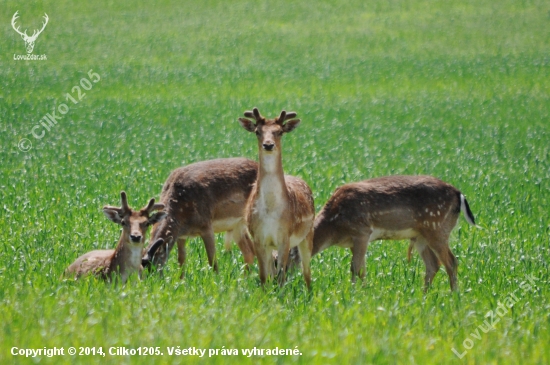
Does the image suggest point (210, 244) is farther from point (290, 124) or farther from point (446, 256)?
point (446, 256)

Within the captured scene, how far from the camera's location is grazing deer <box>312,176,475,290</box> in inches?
486

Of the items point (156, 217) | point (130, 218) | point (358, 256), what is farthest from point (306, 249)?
point (130, 218)

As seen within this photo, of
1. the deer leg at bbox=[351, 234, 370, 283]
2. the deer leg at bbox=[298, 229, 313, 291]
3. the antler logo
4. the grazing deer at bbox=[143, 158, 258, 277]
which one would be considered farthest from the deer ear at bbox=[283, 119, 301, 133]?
the antler logo

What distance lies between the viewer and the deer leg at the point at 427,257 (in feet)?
40.8

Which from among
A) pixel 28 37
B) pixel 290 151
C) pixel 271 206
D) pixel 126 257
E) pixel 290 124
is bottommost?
pixel 290 151

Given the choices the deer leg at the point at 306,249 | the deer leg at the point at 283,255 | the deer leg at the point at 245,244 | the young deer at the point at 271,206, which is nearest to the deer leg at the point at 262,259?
the young deer at the point at 271,206

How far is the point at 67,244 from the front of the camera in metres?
12.5

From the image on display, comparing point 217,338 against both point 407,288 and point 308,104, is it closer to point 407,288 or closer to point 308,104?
point 407,288

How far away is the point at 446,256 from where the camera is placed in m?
→ 12.1

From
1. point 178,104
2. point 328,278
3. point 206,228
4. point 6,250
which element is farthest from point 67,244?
point 178,104

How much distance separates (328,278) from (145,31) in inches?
1348

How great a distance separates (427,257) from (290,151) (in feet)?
36.0

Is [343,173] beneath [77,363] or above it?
beneath

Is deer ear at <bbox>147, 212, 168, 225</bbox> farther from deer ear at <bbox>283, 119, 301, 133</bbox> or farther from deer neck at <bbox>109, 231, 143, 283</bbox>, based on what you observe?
deer ear at <bbox>283, 119, 301, 133</bbox>
